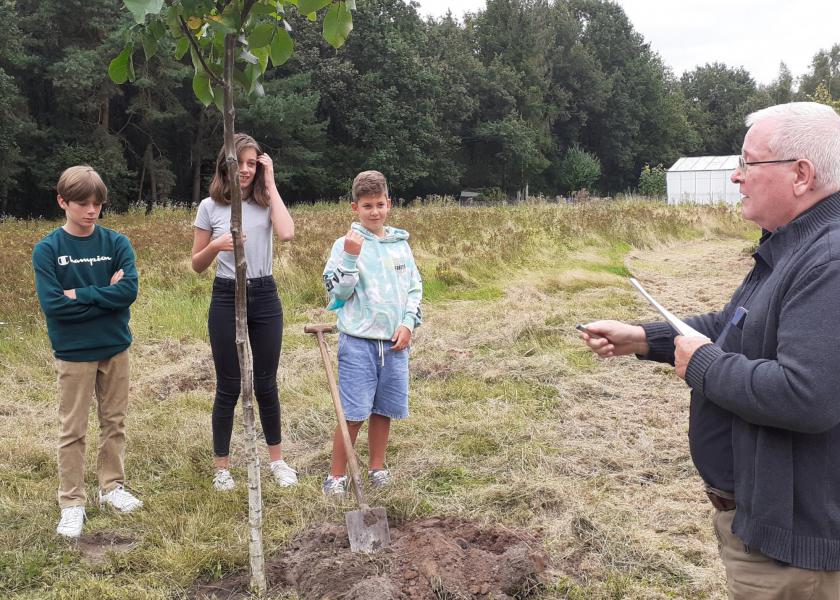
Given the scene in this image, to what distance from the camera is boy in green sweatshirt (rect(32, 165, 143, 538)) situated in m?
3.39

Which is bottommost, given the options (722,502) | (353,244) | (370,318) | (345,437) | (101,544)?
(101,544)

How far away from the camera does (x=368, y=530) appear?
3016 millimetres

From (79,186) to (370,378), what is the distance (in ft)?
5.46

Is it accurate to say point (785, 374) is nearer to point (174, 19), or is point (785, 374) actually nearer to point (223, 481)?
point (174, 19)

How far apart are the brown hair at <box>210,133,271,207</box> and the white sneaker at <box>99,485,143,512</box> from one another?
156 centimetres

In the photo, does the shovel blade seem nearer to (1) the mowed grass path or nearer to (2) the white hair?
(1) the mowed grass path

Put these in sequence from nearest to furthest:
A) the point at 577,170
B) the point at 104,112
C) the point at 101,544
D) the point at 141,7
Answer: the point at 141,7, the point at 101,544, the point at 104,112, the point at 577,170

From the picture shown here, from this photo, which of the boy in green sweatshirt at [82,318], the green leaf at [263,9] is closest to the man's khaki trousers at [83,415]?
the boy in green sweatshirt at [82,318]

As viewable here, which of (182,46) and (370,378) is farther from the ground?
(182,46)

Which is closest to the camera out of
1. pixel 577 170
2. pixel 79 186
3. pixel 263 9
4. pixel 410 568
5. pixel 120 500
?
pixel 263 9

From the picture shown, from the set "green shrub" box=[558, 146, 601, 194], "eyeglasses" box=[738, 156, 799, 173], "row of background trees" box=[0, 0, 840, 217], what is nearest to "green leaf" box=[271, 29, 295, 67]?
"eyeglasses" box=[738, 156, 799, 173]

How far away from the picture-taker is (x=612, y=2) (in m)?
61.9

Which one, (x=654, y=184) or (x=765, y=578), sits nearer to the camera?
(x=765, y=578)

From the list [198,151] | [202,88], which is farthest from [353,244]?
[198,151]
